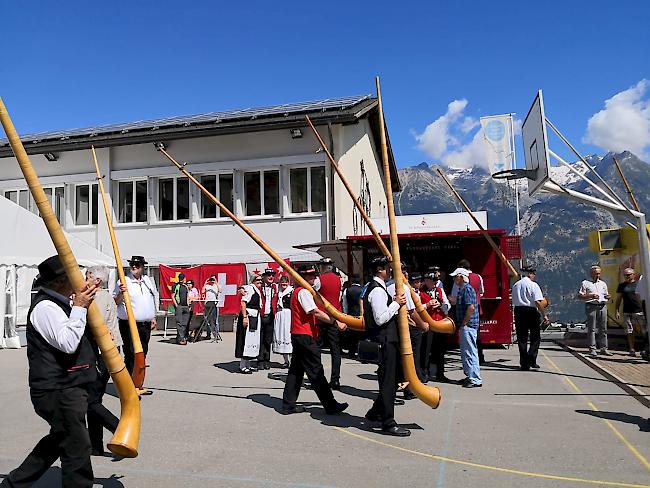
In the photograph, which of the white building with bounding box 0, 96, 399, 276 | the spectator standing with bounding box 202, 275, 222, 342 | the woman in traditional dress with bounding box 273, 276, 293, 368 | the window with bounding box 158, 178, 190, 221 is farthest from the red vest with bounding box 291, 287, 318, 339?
the window with bounding box 158, 178, 190, 221

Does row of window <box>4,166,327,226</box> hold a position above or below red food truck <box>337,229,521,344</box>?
above

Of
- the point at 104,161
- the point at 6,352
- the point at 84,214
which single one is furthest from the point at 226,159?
the point at 6,352

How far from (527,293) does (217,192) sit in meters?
12.6

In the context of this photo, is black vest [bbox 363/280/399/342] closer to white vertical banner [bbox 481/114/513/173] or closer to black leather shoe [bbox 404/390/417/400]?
black leather shoe [bbox 404/390/417/400]

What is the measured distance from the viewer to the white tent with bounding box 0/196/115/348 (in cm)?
1379

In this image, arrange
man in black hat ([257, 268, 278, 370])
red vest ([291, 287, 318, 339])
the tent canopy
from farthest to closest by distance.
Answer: the tent canopy
man in black hat ([257, 268, 278, 370])
red vest ([291, 287, 318, 339])

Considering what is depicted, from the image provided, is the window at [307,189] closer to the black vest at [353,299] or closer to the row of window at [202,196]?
the row of window at [202,196]

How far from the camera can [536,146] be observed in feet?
30.6

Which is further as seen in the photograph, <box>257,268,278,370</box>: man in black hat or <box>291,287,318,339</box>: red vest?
<box>257,268,278,370</box>: man in black hat

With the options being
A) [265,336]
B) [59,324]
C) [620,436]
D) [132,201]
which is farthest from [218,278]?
[59,324]

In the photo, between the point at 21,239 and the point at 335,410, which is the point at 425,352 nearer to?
the point at 335,410

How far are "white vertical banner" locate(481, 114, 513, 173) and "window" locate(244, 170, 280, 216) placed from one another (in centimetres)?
1023

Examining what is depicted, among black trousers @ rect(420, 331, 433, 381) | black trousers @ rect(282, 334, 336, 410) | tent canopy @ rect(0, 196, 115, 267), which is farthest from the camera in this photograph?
tent canopy @ rect(0, 196, 115, 267)

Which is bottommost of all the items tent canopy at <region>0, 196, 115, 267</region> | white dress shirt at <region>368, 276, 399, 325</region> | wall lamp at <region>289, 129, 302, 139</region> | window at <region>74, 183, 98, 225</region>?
white dress shirt at <region>368, 276, 399, 325</region>
